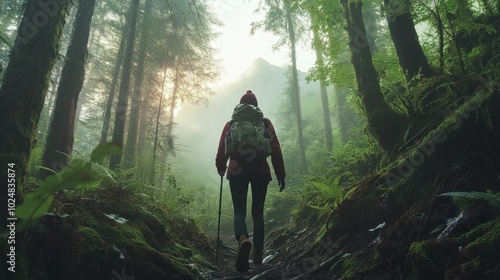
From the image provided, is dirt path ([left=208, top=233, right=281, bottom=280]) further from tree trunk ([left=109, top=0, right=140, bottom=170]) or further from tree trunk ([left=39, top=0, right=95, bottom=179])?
tree trunk ([left=109, top=0, right=140, bottom=170])

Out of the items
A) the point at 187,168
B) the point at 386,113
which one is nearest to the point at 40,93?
the point at 386,113

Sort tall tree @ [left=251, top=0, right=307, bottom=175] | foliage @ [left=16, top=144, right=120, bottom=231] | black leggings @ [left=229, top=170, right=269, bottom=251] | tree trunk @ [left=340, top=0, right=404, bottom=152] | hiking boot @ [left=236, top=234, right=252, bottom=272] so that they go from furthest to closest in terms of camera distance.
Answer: tall tree @ [left=251, top=0, right=307, bottom=175] → tree trunk @ [left=340, top=0, right=404, bottom=152] → black leggings @ [left=229, top=170, right=269, bottom=251] → hiking boot @ [left=236, top=234, right=252, bottom=272] → foliage @ [left=16, top=144, right=120, bottom=231]

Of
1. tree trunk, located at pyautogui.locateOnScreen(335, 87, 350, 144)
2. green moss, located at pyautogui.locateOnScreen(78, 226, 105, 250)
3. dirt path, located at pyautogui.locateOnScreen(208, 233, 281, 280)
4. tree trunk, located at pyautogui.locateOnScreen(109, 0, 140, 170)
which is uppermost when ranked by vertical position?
tree trunk, located at pyautogui.locateOnScreen(335, 87, 350, 144)

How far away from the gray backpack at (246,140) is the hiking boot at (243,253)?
3.60ft

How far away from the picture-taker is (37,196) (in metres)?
1.21

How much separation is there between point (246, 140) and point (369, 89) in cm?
306

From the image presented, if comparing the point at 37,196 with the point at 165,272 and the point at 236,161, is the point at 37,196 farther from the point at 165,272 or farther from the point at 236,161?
the point at 236,161

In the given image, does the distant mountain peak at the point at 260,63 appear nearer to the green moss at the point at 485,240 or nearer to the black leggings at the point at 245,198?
the black leggings at the point at 245,198

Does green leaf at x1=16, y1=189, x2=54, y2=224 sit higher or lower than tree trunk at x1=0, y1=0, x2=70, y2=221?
lower

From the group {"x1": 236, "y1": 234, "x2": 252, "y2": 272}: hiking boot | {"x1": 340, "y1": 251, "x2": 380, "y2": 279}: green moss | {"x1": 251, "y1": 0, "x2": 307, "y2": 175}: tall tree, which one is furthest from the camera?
{"x1": 251, "y1": 0, "x2": 307, "y2": 175}: tall tree

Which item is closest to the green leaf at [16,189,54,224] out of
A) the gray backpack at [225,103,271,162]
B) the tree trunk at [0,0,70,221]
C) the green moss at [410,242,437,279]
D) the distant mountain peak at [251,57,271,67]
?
the tree trunk at [0,0,70,221]

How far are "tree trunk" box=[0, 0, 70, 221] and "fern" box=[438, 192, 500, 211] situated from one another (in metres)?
3.26

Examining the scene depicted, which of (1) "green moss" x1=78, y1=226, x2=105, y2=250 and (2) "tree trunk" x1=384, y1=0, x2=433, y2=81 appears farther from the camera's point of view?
(2) "tree trunk" x1=384, y1=0, x2=433, y2=81

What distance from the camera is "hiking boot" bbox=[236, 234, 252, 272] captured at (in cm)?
373
